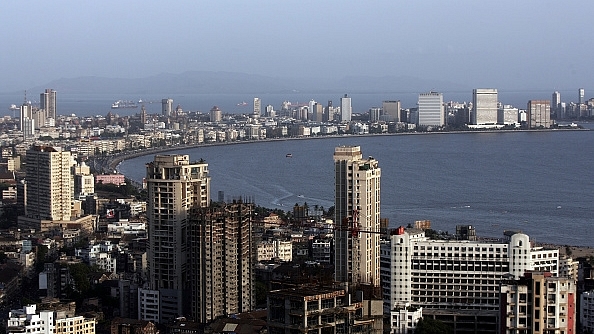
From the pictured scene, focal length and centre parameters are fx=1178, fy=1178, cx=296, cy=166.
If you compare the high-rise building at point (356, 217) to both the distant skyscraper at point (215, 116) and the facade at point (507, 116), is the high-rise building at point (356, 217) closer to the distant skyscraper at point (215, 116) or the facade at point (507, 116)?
the facade at point (507, 116)

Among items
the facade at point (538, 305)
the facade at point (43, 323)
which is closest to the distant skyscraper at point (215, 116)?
the facade at point (43, 323)

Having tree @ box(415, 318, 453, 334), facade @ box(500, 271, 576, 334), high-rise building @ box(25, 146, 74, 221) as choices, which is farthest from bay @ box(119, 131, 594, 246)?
facade @ box(500, 271, 576, 334)

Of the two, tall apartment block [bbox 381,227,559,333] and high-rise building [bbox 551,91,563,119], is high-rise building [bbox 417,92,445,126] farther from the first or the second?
tall apartment block [bbox 381,227,559,333]

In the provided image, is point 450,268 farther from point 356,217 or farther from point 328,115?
point 328,115

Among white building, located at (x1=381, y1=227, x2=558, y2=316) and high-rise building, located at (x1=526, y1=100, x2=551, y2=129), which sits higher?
high-rise building, located at (x1=526, y1=100, x2=551, y2=129)

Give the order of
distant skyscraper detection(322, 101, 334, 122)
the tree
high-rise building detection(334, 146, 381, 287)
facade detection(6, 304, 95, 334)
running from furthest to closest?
distant skyscraper detection(322, 101, 334, 122) → high-rise building detection(334, 146, 381, 287) → facade detection(6, 304, 95, 334) → the tree

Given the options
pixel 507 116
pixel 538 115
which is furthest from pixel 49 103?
pixel 538 115
